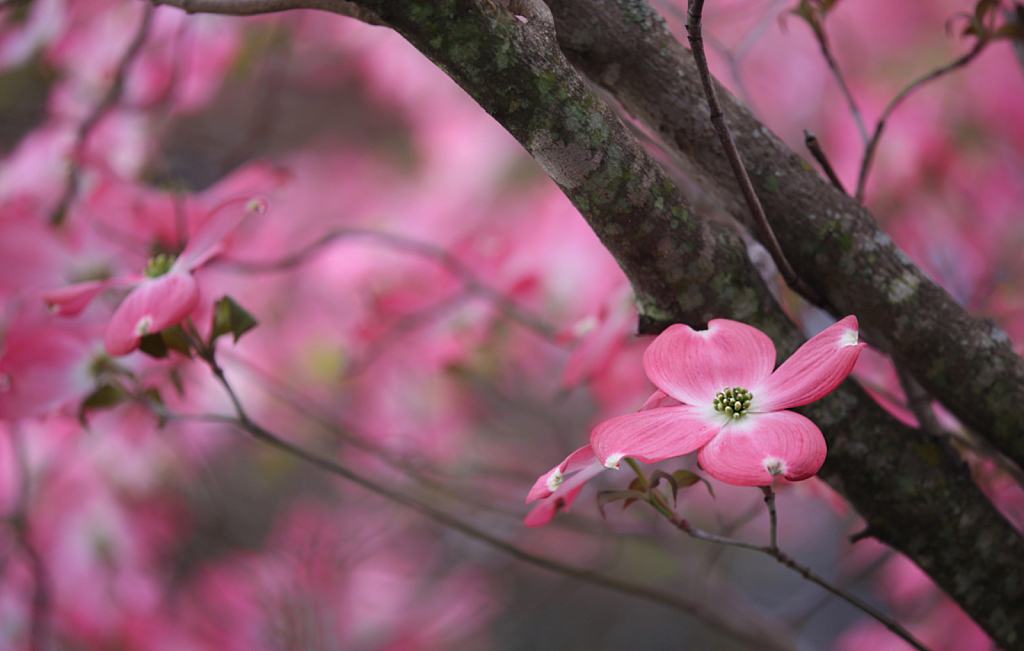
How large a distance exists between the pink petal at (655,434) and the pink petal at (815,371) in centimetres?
2

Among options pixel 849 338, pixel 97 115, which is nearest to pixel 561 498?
pixel 849 338

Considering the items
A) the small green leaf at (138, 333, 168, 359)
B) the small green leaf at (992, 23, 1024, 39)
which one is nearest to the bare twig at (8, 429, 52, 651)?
the small green leaf at (138, 333, 168, 359)

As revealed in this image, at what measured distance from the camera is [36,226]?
0.51 metres

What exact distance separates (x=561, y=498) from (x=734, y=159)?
6.5 inches

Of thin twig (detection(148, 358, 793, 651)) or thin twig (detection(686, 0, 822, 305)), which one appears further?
thin twig (detection(148, 358, 793, 651))

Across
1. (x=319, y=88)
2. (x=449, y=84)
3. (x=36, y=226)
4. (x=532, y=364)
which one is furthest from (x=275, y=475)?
(x=319, y=88)

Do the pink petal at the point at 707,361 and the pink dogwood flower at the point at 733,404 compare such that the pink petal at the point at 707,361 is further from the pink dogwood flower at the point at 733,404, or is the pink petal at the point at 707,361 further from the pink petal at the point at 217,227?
the pink petal at the point at 217,227

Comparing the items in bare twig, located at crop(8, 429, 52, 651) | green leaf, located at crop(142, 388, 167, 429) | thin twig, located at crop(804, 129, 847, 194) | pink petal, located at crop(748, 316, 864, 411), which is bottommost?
bare twig, located at crop(8, 429, 52, 651)

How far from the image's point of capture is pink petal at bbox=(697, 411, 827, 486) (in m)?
0.21

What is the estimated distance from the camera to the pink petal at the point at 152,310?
0.32 m

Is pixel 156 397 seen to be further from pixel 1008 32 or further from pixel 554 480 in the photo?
pixel 1008 32

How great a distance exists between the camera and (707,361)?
10.4 inches

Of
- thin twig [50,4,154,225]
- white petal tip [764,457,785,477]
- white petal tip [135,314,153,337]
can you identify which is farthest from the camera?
thin twig [50,4,154,225]

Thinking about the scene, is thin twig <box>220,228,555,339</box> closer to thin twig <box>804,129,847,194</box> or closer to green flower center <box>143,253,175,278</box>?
green flower center <box>143,253,175,278</box>
